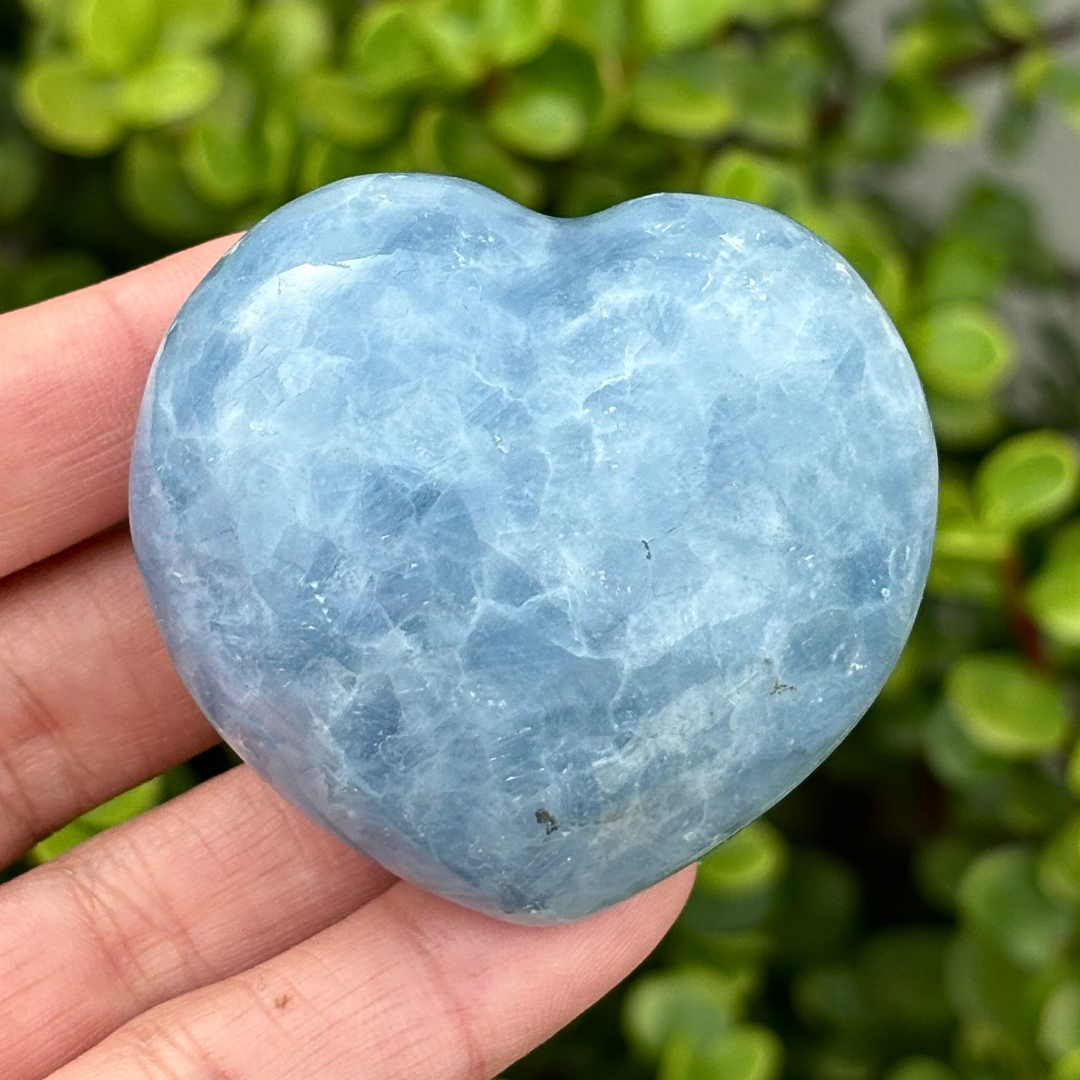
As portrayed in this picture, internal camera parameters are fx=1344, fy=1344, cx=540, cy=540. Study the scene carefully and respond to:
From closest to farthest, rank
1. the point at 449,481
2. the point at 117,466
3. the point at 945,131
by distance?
the point at 449,481 < the point at 117,466 < the point at 945,131

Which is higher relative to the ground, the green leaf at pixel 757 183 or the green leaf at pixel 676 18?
the green leaf at pixel 676 18

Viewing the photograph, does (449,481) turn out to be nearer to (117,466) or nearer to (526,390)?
(526,390)

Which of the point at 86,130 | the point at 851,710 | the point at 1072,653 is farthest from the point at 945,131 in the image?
the point at 86,130

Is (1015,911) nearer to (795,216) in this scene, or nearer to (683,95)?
(795,216)

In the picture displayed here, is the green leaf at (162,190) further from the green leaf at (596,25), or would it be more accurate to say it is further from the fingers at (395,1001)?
the fingers at (395,1001)

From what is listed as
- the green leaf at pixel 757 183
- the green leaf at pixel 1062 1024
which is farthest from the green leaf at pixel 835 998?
the green leaf at pixel 757 183

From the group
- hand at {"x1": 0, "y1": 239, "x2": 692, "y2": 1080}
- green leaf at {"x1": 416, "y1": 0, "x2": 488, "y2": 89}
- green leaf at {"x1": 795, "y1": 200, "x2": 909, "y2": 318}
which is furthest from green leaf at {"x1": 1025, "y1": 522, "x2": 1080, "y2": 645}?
green leaf at {"x1": 416, "y1": 0, "x2": 488, "y2": 89}

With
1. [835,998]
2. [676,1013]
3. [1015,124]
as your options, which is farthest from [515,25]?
[835,998]
